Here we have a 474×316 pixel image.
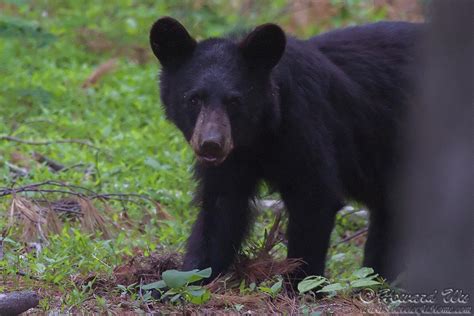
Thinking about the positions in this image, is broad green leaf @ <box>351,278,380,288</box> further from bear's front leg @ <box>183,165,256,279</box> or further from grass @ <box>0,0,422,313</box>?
bear's front leg @ <box>183,165,256,279</box>

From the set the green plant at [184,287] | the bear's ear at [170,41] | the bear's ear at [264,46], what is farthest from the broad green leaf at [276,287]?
the bear's ear at [170,41]

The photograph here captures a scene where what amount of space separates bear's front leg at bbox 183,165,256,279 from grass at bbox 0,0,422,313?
151 millimetres

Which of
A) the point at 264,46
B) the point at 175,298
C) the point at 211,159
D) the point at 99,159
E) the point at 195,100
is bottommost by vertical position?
the point at 175,298

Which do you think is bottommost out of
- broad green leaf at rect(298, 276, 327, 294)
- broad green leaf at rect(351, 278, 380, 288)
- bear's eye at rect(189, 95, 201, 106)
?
broad green leaf at rect(351, 278, 380, 288)

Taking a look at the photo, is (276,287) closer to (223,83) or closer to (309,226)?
(309,226)

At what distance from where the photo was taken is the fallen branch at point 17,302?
14.5ft

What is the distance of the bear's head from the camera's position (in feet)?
16.9

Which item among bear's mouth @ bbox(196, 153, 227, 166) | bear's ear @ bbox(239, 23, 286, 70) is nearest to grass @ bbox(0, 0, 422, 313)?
bear's mouth @ bbox(196, 153, 227, 166)

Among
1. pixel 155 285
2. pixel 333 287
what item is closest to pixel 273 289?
pixel 333 287

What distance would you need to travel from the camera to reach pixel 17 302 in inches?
176

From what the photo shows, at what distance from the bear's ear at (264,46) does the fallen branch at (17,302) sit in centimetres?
172

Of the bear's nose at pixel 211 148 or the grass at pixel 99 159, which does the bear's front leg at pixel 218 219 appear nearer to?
the grass at pixel 99 159

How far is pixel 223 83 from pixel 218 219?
894mm

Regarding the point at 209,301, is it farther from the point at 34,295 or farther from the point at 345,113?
the point at 345,113
